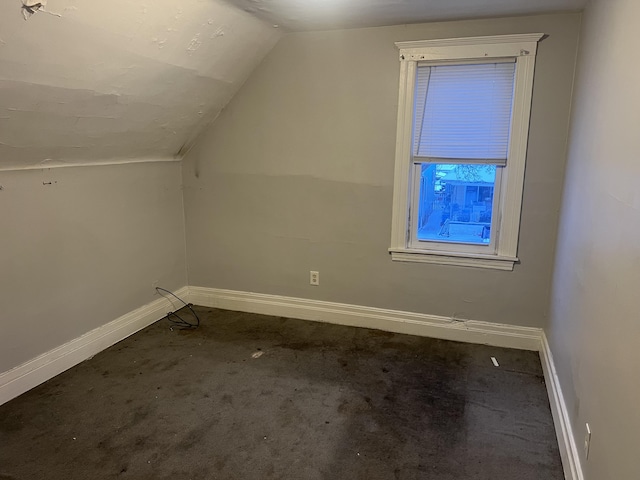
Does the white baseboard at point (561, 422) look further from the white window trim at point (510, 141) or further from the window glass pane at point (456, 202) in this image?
the window glass pane at point (456, 202)

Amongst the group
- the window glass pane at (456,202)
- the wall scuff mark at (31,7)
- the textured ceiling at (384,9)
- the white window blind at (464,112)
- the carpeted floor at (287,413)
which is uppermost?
the textured ceiling at (384,9)

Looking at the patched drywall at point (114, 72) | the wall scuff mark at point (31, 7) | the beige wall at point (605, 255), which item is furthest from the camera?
the patched drywall at point (114, 72)

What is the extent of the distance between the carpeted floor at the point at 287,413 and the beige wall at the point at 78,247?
1.04ft

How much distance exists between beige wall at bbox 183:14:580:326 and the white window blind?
18cm

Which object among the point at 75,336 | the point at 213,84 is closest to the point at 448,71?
the point at 213,84

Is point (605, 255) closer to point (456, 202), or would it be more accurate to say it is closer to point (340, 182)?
point (456, 202)

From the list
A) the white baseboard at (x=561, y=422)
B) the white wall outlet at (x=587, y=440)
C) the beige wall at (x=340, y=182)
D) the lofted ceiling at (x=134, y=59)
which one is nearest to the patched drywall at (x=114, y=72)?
the lofted ceiling at (x=134, y=59)

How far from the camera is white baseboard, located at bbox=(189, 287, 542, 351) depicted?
3.17 metres

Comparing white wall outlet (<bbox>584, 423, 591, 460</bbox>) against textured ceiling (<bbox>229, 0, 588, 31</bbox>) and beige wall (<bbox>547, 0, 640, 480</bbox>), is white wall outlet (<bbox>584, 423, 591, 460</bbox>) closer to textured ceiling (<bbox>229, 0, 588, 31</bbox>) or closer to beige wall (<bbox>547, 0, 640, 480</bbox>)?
beige wall (<bbox>547, 0, 640, 480</bbox>)

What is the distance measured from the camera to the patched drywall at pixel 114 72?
1.87 m

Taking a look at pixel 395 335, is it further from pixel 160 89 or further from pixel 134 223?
pixel 160 89

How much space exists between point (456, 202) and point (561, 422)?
154cm

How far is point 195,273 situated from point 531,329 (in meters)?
2.68

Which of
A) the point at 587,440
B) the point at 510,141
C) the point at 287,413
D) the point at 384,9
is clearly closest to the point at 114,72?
the point at 384,9
